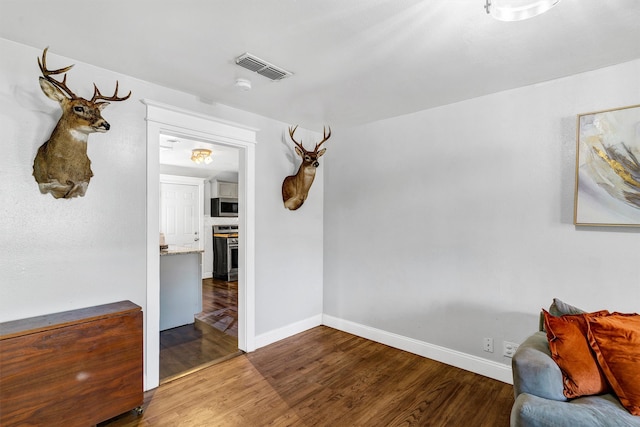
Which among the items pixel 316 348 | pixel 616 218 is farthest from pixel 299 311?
pixel 616 218

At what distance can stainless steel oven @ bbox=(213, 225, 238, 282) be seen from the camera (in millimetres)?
6656

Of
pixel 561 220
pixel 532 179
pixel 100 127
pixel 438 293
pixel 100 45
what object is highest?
pixel 100 45

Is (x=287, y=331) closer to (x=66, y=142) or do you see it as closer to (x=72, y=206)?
(x=72, y=206)

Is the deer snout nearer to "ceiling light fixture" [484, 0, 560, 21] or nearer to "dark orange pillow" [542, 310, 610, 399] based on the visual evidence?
"ceiling light fixture" [484, 0, 560, 21]

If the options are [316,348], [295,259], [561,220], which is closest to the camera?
[561,220]

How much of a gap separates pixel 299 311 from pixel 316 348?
0.56 metres

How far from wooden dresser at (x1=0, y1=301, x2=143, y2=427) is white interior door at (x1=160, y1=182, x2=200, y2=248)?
14.3 ft

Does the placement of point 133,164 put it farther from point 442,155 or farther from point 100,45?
point 442,155

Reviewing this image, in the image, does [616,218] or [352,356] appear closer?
[616,218]

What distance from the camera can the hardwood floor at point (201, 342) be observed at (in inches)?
114

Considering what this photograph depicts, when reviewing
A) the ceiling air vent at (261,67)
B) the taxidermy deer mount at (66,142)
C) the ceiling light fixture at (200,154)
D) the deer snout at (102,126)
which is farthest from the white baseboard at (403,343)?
the ceiling light fixture at (200,154)

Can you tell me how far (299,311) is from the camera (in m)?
3.78

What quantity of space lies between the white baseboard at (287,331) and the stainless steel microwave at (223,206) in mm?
3853

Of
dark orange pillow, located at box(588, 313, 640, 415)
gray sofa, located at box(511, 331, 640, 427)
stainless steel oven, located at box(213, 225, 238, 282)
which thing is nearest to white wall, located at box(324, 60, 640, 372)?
dark orange pillow, located at box(588, 313, 640, 415)
